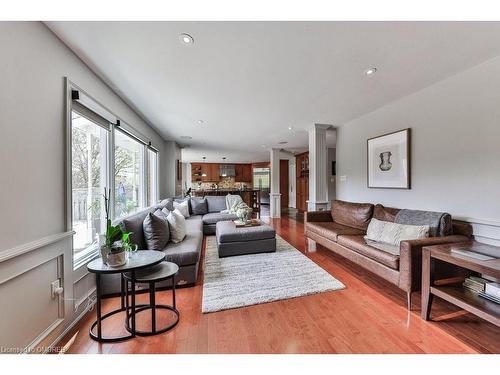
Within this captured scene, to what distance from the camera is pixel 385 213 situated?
3025 mm

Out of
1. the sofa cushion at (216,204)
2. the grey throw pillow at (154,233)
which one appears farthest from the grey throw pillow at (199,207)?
the grey throw pillow at (154,233)

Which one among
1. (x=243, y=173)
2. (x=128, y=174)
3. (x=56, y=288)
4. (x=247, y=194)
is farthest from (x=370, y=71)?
(x=243, y=173)

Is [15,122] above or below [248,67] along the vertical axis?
below

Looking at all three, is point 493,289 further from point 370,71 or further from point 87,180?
point 87,180

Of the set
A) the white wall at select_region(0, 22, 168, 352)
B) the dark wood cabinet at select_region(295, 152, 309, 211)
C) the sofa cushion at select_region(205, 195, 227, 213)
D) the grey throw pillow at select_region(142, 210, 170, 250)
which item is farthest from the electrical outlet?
the dark wood cabinet at select_region(295, 152, 309, 211)

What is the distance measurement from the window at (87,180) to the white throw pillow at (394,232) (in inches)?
126

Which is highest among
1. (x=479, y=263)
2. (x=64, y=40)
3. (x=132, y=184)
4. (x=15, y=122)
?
(x=64, y=40)

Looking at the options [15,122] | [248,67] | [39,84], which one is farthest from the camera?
[248,67]

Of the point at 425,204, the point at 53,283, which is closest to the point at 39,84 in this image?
the point at 53,283

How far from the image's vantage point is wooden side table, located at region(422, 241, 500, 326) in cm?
150

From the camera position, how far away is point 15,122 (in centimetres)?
130

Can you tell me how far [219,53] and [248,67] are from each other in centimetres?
35

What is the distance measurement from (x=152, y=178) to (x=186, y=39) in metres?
3.79
